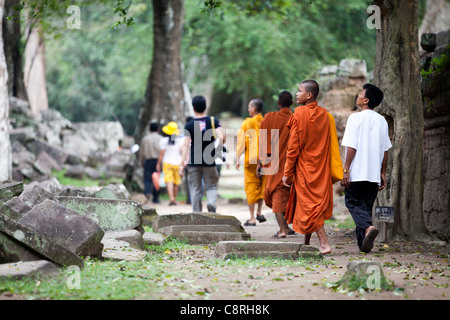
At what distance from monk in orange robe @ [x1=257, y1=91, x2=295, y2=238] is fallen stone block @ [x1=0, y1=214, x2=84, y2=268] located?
158 inches

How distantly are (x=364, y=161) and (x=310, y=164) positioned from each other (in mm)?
630

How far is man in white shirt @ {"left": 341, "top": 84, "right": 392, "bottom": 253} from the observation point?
7.25 meters

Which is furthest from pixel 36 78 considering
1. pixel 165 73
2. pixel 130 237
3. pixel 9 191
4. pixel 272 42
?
pixel 130 237

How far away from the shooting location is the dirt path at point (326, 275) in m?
5.00

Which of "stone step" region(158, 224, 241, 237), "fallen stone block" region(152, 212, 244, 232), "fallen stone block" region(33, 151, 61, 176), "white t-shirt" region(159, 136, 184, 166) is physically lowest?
"stone step" region(158, 224, 241, 237)

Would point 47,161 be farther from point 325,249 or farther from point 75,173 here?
point 325,249

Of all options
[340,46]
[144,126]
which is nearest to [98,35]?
[340,46]

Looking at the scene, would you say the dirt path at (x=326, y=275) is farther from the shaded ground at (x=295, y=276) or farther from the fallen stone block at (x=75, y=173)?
the fallen stone block at (x=75, y=173)

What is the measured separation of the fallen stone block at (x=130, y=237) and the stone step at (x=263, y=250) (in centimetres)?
100

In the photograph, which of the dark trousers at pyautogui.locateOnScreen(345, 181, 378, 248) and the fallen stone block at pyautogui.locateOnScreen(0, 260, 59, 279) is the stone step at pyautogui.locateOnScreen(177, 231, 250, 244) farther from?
the fallen stone block at pyautogui.locateOnScreen(0, 260, 59, 279)

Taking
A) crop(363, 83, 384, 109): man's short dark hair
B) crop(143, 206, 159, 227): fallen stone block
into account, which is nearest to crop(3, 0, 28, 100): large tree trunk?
crop(143, 206, 159, 227): fallen stone block

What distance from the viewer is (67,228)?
6.19m

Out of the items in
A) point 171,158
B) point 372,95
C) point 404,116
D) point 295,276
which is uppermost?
point 372,95

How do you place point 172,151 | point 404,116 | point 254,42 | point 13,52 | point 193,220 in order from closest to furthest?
1. point 404,116
2. point 193,220
3. point 172,151
4. point 13,52
5. point 254,42
